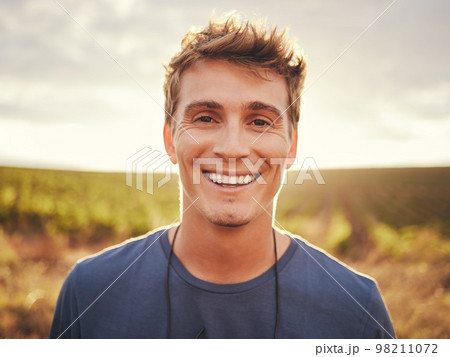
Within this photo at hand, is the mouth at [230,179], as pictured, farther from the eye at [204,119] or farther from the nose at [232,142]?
the eye at [204,119]

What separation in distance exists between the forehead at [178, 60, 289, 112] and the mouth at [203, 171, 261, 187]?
0.46m

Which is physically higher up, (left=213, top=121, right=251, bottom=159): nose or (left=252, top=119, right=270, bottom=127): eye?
(left=252, top=119, right=270, bottom=127): eye

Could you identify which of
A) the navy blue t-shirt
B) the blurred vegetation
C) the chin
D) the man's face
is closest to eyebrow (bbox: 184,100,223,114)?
the man's face

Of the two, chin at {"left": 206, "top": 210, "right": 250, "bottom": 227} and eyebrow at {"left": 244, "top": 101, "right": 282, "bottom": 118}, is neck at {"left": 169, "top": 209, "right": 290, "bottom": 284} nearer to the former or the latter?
chin at {"left": 206, "top": 210, "right": 250, "bottom": 227}

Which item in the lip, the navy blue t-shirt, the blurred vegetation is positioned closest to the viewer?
the navy blue t-shirt

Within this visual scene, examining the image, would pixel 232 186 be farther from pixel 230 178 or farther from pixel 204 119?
pixel 204 119

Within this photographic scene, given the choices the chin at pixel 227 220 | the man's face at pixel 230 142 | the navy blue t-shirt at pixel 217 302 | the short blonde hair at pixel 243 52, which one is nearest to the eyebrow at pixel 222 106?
the man's face at pixel 230 142

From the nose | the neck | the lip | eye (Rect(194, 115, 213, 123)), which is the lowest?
the neck

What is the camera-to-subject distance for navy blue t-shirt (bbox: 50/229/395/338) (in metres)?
1.97

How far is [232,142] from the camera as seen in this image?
6.44ft

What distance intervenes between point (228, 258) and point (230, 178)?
1.76 ft

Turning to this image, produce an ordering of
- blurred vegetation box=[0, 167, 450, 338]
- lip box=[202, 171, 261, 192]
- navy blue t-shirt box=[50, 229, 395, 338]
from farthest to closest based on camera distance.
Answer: blurred vegetation box=[0, 167, 450, 338] < lip box=[202, 171, 261, 192] < navy blue t-shirt box=[50, 229, 395, 338]

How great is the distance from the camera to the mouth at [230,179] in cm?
206
